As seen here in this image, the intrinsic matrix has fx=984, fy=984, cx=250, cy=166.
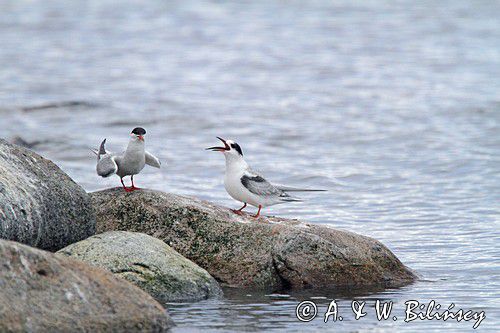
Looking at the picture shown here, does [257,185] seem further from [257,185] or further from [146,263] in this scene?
[146,263]

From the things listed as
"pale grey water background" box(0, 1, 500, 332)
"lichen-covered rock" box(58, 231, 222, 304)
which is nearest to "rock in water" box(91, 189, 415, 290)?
"pale grey water background" box(0, 1, 500, 332)

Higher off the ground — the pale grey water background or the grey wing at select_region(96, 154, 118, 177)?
the grey wing at select_region(96, 154, 118, 177)

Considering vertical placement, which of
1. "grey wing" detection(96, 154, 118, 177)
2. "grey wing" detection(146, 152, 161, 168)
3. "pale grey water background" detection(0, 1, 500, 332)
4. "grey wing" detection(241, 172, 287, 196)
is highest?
"grey wing" detection(96, 154, 118, 177)

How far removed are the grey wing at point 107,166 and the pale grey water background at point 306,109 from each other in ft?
6.22

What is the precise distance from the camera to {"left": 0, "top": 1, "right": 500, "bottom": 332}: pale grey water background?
10852mm

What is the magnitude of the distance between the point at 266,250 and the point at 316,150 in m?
9.36

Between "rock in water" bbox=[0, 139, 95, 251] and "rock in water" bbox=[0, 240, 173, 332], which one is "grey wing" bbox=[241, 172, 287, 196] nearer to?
"rock in water" bbox=[0, 139, 95, 251]

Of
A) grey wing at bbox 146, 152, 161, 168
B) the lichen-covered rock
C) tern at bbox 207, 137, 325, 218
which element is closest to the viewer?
the lichen-covered rock

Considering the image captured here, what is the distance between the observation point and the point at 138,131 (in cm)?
963

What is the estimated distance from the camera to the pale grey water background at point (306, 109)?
10852mm

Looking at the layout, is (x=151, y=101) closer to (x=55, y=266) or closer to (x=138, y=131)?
(x=138, y=131)

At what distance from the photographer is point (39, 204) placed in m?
8.45

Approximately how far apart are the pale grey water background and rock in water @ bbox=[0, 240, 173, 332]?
0.63 m

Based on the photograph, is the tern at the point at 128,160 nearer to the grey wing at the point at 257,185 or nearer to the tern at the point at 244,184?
the tern at the point at 244,184
